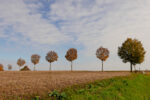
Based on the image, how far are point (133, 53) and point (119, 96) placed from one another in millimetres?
43241

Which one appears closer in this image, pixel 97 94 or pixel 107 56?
pixel 97 94

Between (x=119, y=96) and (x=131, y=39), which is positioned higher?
(x=131, y=39)

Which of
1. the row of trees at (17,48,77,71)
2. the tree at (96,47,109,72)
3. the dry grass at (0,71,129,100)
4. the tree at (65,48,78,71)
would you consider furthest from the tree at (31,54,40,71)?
the dry grass at (0,71,129,100)

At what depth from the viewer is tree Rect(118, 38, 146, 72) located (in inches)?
1892

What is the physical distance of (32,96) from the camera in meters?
8.24

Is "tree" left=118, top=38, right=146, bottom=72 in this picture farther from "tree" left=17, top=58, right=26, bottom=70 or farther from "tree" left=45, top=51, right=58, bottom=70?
"tree" left=17, top=58, right=26, bottom=70

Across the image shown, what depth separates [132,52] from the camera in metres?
48.1

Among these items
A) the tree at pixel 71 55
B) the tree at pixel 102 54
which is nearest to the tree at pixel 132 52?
the tree at pixel 102 54

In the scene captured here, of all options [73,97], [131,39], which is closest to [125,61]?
[131,39]

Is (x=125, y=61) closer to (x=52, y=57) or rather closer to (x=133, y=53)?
(x=133, y=53)

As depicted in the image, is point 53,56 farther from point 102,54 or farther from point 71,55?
point 102,54

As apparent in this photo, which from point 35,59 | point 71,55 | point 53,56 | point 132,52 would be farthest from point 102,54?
point 35,59

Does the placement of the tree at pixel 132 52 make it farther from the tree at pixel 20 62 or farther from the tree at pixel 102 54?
the tree at pixel 20 62

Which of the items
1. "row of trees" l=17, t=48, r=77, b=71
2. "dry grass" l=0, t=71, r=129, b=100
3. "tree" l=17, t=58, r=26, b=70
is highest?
"row of trees" l=17, t=48, r=77, b=71
